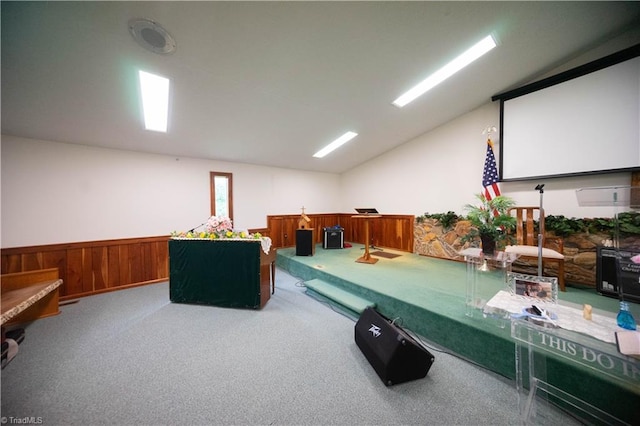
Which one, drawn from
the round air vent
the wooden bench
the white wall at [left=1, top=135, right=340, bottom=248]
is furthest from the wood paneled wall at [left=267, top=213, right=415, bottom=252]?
the round air vent

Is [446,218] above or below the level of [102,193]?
below

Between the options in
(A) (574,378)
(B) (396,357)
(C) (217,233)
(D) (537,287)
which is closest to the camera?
(A) (574,378)

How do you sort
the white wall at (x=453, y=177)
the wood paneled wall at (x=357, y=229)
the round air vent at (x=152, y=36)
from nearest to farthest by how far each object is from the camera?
the round air vent at (x=152, y=36) → the white wall at (x=453, y=177) → the wood paneled wall at (x=357, y=229)

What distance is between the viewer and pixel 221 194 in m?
4.90

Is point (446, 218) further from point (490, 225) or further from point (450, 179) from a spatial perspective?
point (490, 225)

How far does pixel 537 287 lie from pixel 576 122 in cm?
276

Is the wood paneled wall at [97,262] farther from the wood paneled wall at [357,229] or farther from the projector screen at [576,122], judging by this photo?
the projector screen at [576,122]

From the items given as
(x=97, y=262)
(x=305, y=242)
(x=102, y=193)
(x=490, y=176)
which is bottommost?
(x=97, y=262)

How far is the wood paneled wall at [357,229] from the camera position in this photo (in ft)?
17.1

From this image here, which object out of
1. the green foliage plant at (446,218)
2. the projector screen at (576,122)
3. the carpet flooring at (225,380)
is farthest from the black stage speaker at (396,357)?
the projector screen at (576,122)

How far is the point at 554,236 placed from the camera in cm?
305

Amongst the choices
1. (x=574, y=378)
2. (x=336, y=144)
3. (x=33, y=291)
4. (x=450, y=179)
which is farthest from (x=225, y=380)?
(x=450, y=179)

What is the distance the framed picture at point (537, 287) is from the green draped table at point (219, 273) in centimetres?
288

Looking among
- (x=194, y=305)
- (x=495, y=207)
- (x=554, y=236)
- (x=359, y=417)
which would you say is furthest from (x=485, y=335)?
(x=194, y=305)
